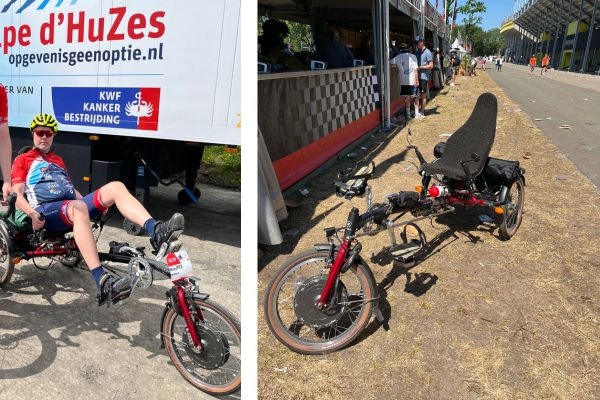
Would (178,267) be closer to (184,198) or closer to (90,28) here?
(90,28)

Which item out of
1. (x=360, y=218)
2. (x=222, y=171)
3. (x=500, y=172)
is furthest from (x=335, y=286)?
(x=222, y=171)

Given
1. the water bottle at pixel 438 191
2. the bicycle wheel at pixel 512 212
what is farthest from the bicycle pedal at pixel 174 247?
the bicycle wheel at pixel 512 212

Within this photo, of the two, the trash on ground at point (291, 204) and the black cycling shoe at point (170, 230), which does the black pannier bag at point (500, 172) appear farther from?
the black cycling shoe at point (170, 230)

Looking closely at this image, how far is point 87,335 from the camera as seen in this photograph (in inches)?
109

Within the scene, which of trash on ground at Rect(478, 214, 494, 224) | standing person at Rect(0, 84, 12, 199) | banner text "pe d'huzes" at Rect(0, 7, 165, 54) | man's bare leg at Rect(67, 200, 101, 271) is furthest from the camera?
trash on ground at Rect(478, 214, 494, 224)

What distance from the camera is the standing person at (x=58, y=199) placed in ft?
9.05

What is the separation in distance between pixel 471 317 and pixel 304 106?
11.8 ft

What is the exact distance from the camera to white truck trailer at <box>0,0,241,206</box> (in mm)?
3887

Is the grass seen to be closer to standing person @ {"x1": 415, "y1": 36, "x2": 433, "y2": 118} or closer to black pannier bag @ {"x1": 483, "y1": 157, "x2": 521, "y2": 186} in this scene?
black pannier bag @ {"x1": 483, "y1": 157, "x2": 521, "y2": 186}

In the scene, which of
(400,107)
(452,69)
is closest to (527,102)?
(400,107)

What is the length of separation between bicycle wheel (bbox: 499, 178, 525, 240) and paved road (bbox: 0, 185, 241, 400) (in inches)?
94.7

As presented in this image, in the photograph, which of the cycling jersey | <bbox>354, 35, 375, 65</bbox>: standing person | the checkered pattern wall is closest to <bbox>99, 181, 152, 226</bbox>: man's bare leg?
the cycling jersey

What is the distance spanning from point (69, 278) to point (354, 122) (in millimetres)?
5873

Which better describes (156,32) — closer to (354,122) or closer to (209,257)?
(209,257)
